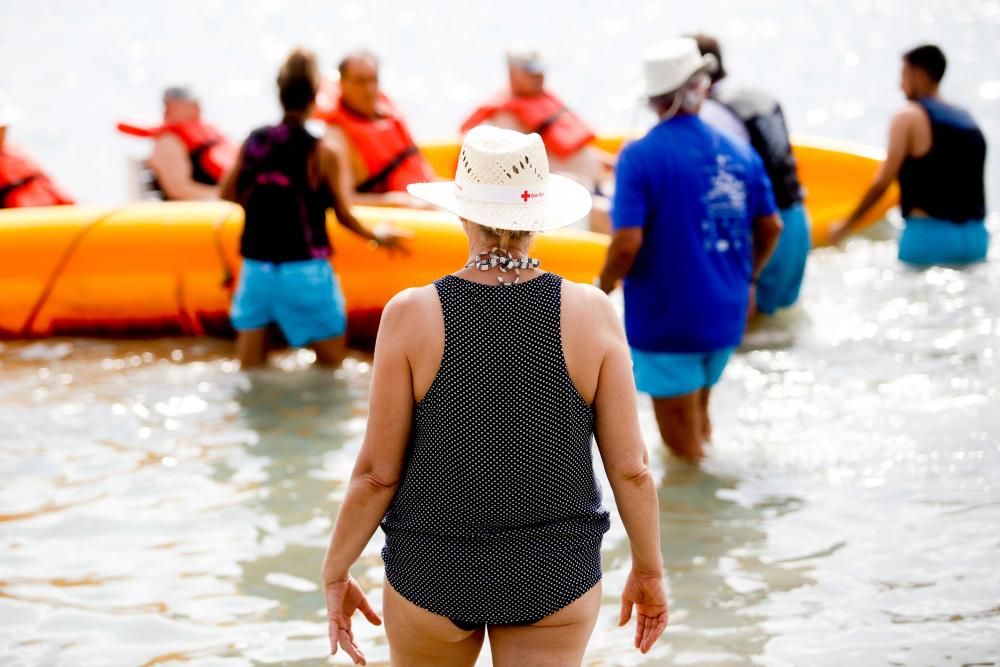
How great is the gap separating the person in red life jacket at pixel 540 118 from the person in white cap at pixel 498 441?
18.1ft

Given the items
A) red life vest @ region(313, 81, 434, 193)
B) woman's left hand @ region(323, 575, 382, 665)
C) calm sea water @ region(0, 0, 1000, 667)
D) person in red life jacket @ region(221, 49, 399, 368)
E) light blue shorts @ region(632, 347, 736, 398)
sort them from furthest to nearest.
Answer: red life vest @ region(313, 81, 434, 193) < person in red life jacket @ region(221, 49, 399, 368) < light blue shorts @ region(632, 347, 736, 398) < calm sea water @ region(0, 0, 1000, 667) < woman's left hand @ region(323, 575, 382, 665)

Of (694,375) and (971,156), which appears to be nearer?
(694,375)

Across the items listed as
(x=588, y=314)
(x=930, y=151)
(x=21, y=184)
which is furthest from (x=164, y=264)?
(x=588, y=314)

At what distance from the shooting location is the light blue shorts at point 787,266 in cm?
638

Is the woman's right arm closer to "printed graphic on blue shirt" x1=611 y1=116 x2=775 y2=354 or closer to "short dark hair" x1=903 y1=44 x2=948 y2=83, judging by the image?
"printed graphic on blue shirt" x1=611 y1=116 x2=775 y2=354

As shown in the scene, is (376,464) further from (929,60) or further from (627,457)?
(929,60)

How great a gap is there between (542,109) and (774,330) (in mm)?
2290

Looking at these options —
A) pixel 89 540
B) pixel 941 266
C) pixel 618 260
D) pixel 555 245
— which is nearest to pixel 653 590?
pixel 618 260

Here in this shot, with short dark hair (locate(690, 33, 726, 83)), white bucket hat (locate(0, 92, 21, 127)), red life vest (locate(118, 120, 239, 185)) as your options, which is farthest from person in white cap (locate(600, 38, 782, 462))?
white bucket hat (locate(0, 92, 21, 127))

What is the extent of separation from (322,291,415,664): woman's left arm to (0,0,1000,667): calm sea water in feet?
3.50

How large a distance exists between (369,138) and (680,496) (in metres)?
3.16

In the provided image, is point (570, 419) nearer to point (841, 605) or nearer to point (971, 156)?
point (841, 605)

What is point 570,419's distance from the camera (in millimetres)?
2426

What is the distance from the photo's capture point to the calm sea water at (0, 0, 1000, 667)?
3701 millimetres
